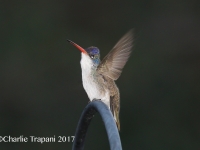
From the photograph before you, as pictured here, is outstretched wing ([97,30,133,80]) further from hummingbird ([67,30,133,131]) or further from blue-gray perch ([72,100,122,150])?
blue-gray perch ([72,100,122,150])

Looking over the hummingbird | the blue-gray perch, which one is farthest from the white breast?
the blue-gray perch

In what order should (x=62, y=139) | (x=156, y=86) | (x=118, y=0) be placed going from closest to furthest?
(x=62, y=139), (x=156, y=86), (x=118, y=0)

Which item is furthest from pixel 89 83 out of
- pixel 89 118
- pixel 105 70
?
pixel 89 118

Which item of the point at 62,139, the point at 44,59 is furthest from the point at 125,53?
the point at 44,59

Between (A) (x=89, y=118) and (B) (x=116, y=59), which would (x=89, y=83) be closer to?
(B) (x=116, y=59)

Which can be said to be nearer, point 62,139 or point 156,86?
point 62,139

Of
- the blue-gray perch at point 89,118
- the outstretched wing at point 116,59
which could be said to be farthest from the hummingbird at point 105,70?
the blue-gray perch at point 89,118

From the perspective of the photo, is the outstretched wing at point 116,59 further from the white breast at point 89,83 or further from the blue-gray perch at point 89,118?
the blue-gray perch at point 89,118

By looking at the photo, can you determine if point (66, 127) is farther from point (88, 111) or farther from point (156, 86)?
point (88, 111)
